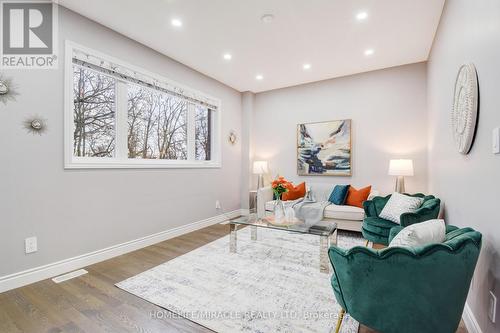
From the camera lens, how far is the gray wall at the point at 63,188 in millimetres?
2197

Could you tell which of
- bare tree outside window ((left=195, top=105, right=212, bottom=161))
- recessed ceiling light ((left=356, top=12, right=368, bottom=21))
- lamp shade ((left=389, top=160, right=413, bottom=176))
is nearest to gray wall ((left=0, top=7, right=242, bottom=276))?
bare tree outside window ((left=195, top=105, right=212, bottom=161))

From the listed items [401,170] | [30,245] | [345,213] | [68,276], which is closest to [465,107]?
[401,170]

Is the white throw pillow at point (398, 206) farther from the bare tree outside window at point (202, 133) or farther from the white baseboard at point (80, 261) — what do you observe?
the bare tree outside window at point (202, 133)

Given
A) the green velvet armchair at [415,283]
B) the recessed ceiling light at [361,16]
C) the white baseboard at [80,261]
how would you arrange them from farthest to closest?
the recessed ceiling light at [361,16]
the white baseboard at [80,261]
the green velvet armchair at [415,283]

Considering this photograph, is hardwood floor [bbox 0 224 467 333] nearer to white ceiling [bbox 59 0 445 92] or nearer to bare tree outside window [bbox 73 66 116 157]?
bare tree outside window [bbox 73 66 116 157]

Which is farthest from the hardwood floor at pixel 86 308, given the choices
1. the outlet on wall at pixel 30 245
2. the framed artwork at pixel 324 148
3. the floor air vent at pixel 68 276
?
the framed artwork at pixel 324 148

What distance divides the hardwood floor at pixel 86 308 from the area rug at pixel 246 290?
0.09 metres

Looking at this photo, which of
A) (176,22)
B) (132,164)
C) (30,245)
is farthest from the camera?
(132,164)

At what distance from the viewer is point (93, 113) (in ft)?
9.53

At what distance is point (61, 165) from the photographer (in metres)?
2.51

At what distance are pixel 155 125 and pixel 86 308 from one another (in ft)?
8.23

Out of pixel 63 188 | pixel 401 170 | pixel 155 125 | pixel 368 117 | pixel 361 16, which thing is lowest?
pixel 63 188

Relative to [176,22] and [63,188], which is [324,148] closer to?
[176,22]

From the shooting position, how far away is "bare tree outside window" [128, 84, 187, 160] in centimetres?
335
